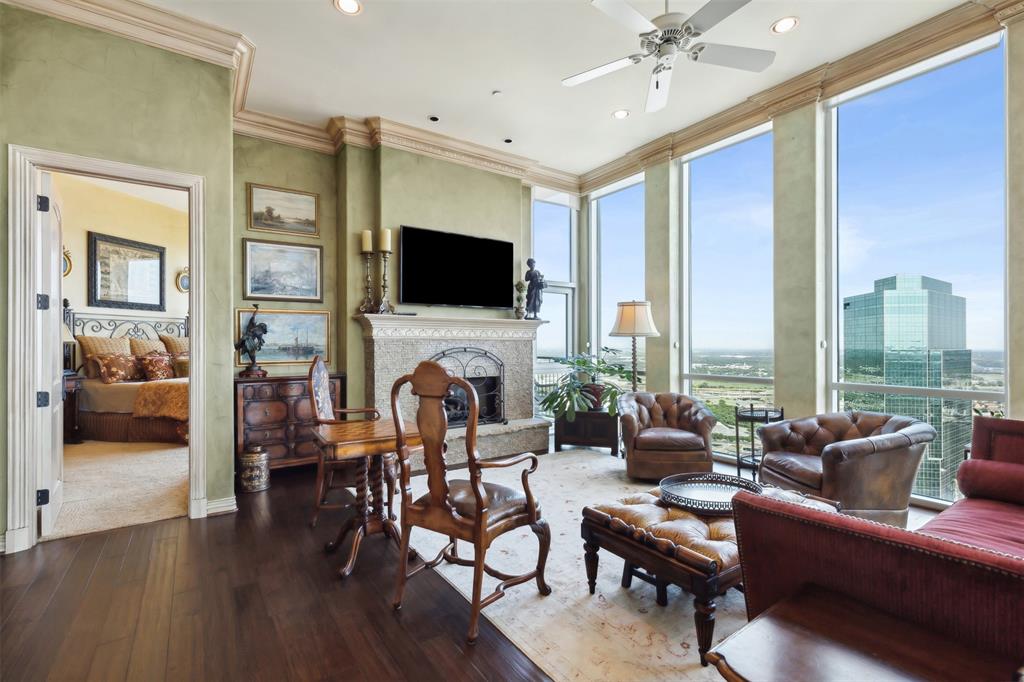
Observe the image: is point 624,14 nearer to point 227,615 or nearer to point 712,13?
point 712,13

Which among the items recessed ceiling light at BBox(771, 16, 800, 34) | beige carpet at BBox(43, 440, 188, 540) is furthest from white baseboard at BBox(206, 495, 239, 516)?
recessed ceiling light at BBox(771, 16, 800, 34)

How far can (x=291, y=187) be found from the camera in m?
4.68

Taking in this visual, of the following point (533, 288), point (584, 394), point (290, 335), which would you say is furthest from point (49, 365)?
point (584, 394)

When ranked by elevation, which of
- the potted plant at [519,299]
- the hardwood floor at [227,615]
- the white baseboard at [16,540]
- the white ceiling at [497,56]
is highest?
the white ceiling at [497,56]

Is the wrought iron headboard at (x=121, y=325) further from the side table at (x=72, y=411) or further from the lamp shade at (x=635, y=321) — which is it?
the lamp shade at (x=635, y=321)

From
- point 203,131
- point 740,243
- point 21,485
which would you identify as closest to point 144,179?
point 203,131

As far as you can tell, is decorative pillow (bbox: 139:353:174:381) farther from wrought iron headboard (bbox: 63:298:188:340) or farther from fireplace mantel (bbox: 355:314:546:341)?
fireplace mantel (bbox: 355:314:546:341)

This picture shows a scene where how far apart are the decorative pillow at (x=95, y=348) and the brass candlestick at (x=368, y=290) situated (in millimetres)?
3855

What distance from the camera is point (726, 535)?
2.07 m

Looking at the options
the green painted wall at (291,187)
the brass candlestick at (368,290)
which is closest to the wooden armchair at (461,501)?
the brass candlestick at (368,290)

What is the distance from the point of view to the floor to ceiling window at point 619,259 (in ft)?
19.0

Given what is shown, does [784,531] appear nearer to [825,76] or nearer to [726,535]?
[726,535]

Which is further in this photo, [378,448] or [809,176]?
[809,176]

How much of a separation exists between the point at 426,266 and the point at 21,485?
338 centimetres
